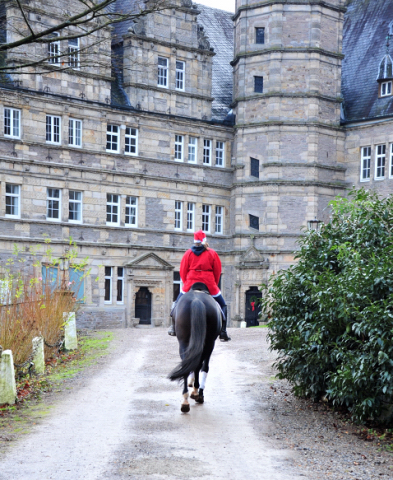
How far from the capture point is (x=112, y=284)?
118 feet

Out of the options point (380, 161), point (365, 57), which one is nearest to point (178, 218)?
point (380, 161)

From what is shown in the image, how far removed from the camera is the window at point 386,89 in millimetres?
38844

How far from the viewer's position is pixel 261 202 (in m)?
38.4

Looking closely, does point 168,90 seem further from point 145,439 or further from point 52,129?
point 145,439

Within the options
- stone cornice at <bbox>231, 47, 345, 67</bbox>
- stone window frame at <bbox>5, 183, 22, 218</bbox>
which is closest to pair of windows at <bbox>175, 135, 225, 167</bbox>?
stone cornice at <bbox>231, 47, 345, 67</bbox>

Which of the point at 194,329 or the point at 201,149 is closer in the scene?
the point at 194,329

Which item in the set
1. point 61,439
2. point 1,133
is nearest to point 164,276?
point 1,133

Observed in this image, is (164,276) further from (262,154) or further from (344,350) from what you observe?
(344,350)

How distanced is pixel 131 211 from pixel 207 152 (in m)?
5.23

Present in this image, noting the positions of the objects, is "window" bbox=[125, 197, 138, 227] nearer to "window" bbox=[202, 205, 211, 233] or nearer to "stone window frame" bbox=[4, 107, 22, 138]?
"window" bbox=[202, 205, 211, 233]

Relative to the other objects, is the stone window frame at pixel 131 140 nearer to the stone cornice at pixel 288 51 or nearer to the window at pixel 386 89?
the stone cornice at pixel 288 51

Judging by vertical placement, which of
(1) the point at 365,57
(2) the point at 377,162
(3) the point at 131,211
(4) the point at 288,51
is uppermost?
(1) the point at 365,57

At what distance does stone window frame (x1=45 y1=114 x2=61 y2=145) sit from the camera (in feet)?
113

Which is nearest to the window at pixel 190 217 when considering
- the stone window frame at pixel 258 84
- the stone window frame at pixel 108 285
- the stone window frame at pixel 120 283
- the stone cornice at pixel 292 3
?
the stone window frame at pixel 120 283
